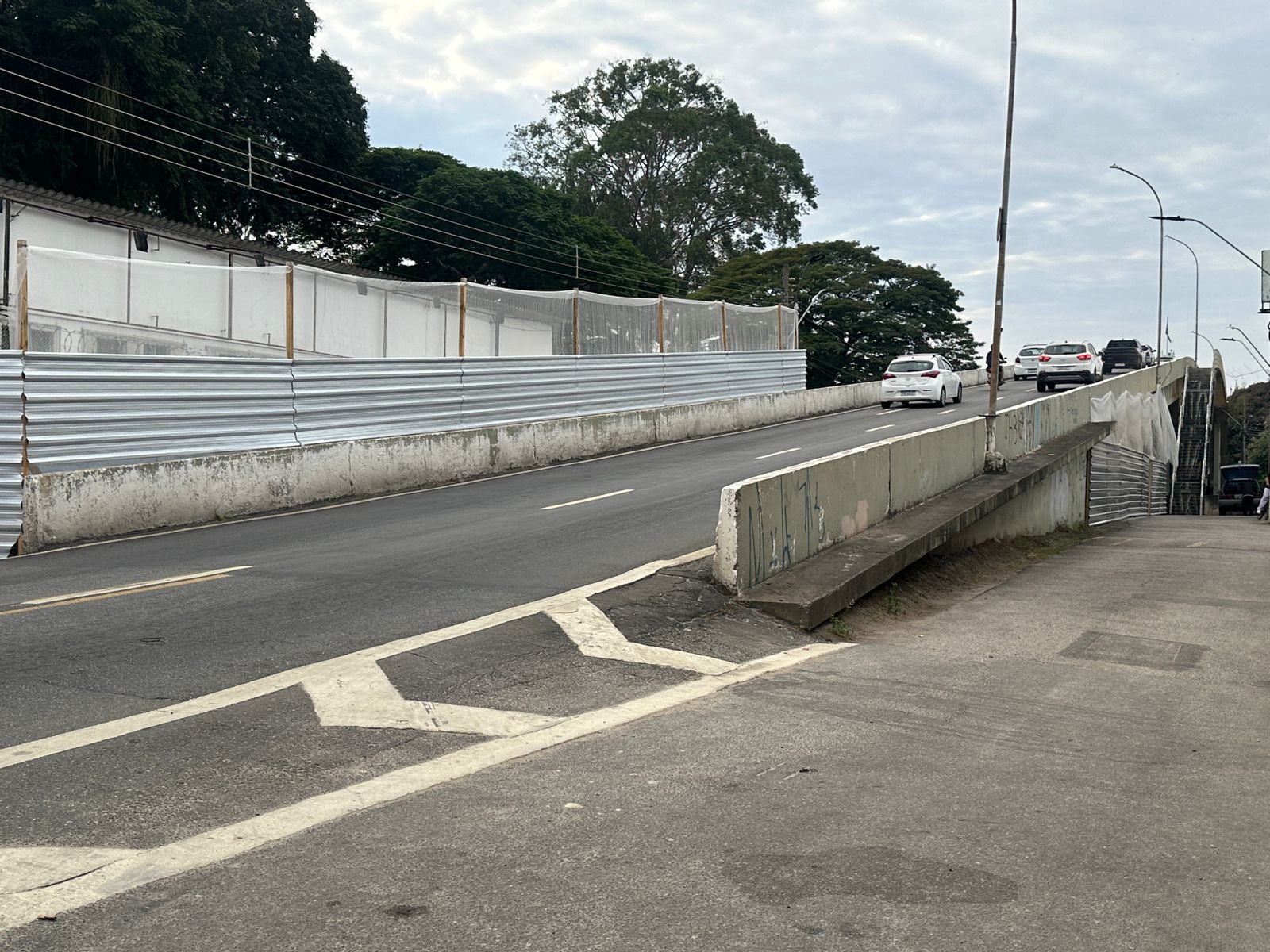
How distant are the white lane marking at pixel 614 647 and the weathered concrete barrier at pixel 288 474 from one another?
22.2 feet

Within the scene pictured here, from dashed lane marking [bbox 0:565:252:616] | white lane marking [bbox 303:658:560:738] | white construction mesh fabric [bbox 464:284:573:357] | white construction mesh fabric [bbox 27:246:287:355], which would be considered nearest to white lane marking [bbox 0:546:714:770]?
white lane marking [bbox 303:658:560:738]

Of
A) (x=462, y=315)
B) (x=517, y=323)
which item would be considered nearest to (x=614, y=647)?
(x=462, y=315)

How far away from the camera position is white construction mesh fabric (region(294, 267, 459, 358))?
59.0 feet

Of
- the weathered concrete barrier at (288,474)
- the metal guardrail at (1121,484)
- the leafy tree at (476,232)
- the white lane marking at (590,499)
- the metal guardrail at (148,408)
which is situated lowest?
the metal guardrail at (1121,484)

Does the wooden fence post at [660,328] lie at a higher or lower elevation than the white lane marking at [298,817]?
higher

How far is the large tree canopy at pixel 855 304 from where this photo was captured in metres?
68.6

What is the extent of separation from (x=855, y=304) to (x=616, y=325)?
43676 millimetres

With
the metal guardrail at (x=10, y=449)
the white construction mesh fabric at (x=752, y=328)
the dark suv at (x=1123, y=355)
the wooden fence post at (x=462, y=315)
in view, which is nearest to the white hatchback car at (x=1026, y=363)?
the dark suv at (x=1123, y=355)

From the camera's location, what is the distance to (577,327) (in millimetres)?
25562

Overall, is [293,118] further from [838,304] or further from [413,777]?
[413,777]

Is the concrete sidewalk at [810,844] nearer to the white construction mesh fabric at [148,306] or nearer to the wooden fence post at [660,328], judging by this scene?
the white construction mesh fabric at [148,306]

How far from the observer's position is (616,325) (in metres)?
27.6

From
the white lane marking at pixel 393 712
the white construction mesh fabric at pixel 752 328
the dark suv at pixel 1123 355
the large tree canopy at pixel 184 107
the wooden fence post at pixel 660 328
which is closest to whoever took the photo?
the white lane marking at pixel 393 712

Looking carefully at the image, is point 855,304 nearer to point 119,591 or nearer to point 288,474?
point 288,474
